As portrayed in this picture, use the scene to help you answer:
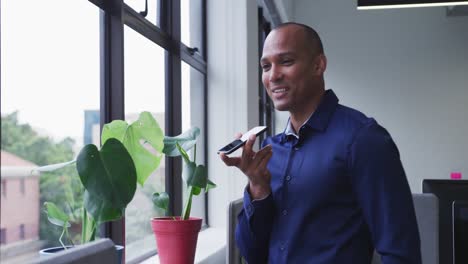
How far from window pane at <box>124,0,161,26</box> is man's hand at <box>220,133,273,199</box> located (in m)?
1.15

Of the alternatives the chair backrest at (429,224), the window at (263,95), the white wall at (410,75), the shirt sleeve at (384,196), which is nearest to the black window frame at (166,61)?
the shirt sleeve at (384,196)

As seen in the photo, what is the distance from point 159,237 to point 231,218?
0.85ft

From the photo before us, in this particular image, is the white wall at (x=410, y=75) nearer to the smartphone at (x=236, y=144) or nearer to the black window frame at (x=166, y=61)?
the black window frame at (x=166, y=61)

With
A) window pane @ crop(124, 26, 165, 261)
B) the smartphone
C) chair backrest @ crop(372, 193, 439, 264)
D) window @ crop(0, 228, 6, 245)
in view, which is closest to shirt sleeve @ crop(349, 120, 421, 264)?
the smartphone

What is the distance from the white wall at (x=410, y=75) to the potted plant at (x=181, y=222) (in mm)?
4010

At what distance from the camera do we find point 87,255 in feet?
2.28

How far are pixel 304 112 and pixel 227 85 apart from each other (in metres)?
1.85

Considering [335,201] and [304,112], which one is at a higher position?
[304,112]

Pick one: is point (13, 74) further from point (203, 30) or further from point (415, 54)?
point (415, 54)

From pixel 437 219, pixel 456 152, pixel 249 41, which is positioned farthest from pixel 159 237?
pixel 456 152

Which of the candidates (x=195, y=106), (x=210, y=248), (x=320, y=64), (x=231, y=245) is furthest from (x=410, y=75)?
(x=320, y=64)

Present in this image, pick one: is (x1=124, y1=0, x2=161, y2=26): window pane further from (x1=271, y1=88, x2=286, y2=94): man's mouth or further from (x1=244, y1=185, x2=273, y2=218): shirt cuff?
(x1=244, y1=185, x2=273, y2=218): shirt cuff

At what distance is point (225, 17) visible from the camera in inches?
122

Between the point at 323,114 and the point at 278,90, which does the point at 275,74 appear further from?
the point at 323,114
